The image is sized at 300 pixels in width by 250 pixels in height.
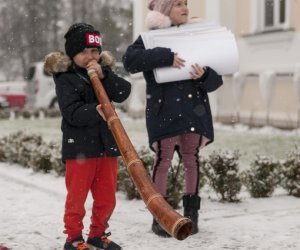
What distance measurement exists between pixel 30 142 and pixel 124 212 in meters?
3.49

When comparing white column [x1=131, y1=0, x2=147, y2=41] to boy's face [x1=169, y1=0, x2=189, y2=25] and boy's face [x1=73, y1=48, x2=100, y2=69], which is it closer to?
boy's face [x1=169, y1=0, x2=189, y2=25]

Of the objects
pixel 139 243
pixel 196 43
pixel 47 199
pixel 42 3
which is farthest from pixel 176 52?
pixel 42 3

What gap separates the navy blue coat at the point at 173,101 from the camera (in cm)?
430

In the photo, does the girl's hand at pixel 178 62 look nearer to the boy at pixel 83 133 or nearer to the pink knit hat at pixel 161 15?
the pink knit hat at pixel 161 15

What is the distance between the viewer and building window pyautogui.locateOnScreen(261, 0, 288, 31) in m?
12.9

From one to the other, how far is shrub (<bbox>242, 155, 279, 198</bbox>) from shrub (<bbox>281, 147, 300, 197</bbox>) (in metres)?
0.08

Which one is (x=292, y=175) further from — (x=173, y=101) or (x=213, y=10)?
(x=213, y=10)

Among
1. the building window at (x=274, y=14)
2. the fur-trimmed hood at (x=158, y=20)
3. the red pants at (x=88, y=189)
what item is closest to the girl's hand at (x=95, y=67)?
the red pants at (x=88, y=189)

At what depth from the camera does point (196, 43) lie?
432 centimetres

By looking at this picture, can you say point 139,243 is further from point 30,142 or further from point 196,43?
point 30,142

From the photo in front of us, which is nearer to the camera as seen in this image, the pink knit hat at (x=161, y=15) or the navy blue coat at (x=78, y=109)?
the navy blue coat at (x=78, y=109)

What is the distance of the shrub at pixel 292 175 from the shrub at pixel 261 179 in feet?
0.27

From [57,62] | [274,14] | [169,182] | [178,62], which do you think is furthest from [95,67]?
[274,14]

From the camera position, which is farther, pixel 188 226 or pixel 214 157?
pixel 214 157
